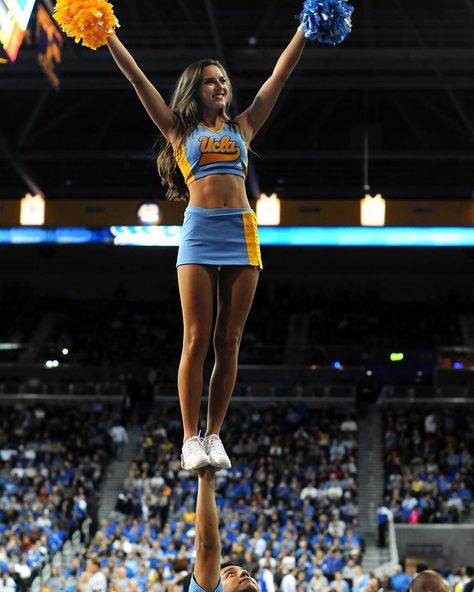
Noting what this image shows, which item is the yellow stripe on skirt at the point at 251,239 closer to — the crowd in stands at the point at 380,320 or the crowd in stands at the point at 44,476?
the crowd in stands at the point at 44,476

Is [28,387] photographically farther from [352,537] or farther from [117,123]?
[352,537]

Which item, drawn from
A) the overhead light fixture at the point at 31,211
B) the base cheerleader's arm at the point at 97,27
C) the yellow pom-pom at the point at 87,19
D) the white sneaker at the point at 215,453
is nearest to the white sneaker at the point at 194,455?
the white sneaker at the point at 215,453

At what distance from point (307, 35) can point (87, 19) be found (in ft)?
2.74

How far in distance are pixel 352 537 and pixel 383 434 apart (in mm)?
6016

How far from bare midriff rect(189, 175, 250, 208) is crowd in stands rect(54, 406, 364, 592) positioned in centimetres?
940

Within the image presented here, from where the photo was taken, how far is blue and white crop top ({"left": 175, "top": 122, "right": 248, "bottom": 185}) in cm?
384

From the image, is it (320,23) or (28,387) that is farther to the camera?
(28,387)

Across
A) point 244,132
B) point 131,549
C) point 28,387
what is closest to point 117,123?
point 28,387

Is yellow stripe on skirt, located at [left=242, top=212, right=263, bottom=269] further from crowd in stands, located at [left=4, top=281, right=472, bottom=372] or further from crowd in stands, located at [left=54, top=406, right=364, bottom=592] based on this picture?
crowd in stands, located at [left=4, top=281, right=472, bottom=372]

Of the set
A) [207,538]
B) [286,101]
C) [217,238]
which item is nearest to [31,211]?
[286,101]

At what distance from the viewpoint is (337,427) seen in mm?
23391

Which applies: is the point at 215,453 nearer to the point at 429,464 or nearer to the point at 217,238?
the point at 217,238

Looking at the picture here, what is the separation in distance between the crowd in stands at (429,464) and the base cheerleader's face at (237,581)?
630 inches

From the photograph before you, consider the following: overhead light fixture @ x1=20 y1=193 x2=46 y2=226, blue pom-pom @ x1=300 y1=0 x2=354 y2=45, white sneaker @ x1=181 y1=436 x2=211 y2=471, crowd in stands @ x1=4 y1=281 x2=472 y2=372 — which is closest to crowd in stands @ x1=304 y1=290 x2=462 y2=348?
crowd in stands @ x1=4 y1=281 x2=472 y2=372
